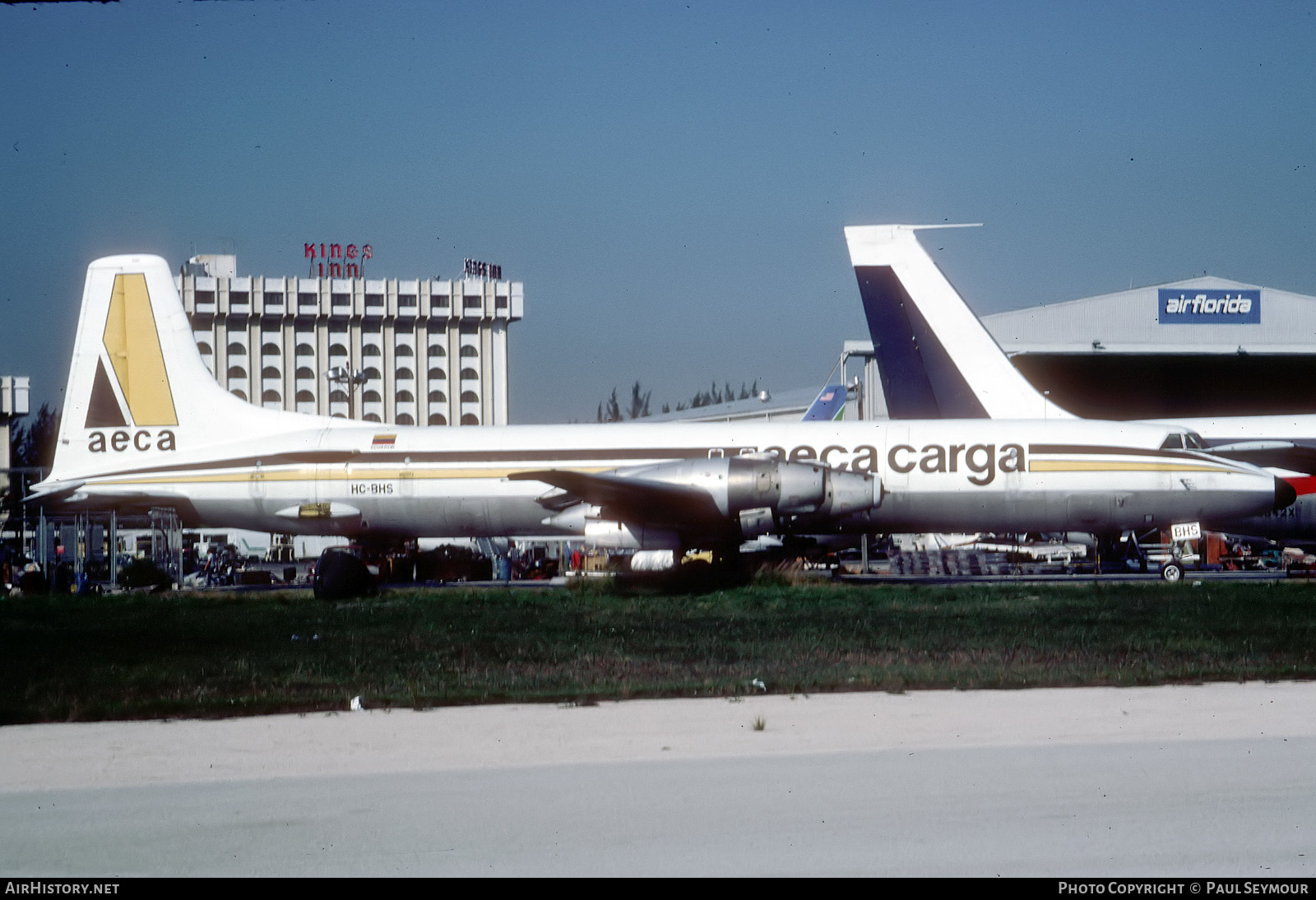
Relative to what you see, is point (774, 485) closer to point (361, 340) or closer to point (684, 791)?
point (684, 791)

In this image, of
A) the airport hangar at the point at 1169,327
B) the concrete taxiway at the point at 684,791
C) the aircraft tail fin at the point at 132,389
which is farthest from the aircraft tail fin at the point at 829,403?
the concrete taxiway at the point at 684,791

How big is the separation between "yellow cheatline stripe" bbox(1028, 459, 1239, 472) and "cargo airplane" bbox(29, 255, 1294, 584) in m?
0.04

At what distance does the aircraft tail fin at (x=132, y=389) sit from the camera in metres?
28.7

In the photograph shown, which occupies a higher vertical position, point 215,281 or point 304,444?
point 215,281

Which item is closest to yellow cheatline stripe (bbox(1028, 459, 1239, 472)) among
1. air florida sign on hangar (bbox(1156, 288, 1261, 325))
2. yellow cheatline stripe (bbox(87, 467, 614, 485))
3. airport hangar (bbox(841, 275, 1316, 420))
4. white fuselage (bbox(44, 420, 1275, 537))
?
white fuselage (bbox(44, 420, 1275, 537))

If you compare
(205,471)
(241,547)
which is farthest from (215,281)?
(205,471)

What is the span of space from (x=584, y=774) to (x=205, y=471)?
21.8 metres

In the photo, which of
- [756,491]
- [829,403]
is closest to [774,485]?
[756,491]

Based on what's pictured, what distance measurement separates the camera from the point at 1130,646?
1453 cm

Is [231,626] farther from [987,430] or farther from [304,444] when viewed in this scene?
[987,430]

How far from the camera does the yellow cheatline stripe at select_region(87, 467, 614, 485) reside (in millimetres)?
27047

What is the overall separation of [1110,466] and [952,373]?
11512 mm

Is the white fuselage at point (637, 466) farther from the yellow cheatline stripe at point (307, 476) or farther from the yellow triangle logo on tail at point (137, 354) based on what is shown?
the yellow triangle logo on tail at point (137, 354)

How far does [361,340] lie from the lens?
11831 centimetres
